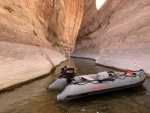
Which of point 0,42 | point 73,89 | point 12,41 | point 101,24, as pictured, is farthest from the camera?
point 101,24

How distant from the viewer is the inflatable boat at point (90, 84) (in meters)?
6.94

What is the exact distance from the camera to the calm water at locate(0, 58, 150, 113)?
6188mm

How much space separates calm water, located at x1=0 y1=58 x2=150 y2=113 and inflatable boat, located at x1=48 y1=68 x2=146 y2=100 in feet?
1.05

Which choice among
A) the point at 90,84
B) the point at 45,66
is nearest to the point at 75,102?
the point at 90,84

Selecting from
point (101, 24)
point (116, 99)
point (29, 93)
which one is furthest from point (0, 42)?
point (101, 24)

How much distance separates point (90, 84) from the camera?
290 inches

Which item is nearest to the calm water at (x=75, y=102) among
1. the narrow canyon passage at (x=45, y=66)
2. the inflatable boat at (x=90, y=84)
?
the narrow canyon passage at (x=45, y=66)

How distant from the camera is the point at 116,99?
7.44 meters

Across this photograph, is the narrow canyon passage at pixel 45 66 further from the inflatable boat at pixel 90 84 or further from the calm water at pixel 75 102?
the inflatable boat at pixel 90 84

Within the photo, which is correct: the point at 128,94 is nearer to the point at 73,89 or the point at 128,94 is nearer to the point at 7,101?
the point at 73,89

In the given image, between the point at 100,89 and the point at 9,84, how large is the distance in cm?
458

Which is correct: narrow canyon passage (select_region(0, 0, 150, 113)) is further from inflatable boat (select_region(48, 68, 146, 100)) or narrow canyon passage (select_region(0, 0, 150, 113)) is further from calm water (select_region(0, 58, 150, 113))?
inflatable boat (select_region(48, 68, 146, 100))

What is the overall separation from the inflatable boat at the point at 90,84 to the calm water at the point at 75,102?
1.05ft

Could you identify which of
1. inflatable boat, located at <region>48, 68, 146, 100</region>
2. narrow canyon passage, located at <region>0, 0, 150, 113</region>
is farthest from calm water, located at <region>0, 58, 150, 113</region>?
inflatable boat, located at <region>48, 68, 146, 100</region>
